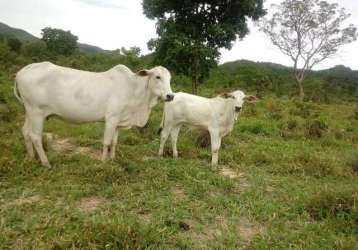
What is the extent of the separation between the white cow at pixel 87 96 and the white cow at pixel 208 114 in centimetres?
86

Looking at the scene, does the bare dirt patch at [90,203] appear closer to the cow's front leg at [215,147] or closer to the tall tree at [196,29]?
the cow's front leg at [215,147]

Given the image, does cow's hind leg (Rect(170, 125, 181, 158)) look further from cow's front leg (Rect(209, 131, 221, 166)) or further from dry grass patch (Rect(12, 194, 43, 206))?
dry grass patch (Rect(12, 194, 43, 206))

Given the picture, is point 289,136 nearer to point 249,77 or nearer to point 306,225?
point 306,225

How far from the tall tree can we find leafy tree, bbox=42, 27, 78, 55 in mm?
22413

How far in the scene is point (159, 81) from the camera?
658 centimetres

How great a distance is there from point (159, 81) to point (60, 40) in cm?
3407

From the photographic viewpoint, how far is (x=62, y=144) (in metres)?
7.96

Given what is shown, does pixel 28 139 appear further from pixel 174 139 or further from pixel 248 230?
pixel 248 230

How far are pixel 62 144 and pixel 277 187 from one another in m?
4.30

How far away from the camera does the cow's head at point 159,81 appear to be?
21.4ft

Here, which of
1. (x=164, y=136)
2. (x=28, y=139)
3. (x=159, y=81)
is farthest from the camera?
(x=164, y=136)

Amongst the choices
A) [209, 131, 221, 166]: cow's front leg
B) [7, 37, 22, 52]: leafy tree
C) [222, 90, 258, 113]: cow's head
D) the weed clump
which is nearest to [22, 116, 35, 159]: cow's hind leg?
[209, 131, 221, 166]: cow's front leg

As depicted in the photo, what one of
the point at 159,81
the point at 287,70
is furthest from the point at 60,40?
the point at 159,81

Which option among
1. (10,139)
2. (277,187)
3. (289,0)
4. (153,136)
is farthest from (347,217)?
(289,0)
